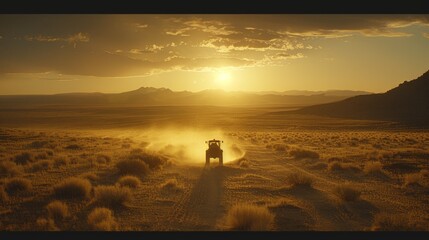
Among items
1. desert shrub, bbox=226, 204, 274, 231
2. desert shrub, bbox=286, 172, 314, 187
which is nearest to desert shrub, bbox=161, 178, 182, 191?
desert shrub, bbox=286, 172, 314, 187

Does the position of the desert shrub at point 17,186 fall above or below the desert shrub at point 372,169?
above

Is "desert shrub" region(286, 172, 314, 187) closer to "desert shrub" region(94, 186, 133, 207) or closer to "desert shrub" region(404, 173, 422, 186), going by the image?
"desert shrub" region(404, 173, 422, 186)

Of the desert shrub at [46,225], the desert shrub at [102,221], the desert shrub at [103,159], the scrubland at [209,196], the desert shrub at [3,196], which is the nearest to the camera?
A: the desert shrub at [102,221]

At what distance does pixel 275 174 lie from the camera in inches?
758

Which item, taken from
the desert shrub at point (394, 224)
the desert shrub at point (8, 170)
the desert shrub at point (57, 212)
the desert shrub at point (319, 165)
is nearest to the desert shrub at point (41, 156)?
the desert shrub at point (8, 170)

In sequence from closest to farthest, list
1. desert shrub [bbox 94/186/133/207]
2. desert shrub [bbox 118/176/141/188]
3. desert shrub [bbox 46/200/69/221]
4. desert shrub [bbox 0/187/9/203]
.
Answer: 1. desert shrub [bbox 46/200/69/221]
2. desert shrub [bbox 94/186/133/207]
3. desert shrub [bbox 0/187/9/203]
4. desert shrub [bbox 118/176/141/188]

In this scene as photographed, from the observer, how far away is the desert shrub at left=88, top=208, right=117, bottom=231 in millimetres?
9711

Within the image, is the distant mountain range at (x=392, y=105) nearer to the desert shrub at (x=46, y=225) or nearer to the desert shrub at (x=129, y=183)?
the desert shrub at (x=129, y=183)

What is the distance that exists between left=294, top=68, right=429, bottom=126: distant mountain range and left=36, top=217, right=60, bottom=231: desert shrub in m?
97.6

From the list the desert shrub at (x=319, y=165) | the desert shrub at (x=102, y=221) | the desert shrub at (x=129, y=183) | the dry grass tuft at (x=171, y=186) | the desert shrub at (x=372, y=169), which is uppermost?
the desert shrub at (x=102, y=221)

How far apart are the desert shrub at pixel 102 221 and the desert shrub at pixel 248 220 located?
119 inches

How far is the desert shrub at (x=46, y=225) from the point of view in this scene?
10.0 meters

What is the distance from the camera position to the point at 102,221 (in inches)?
400
